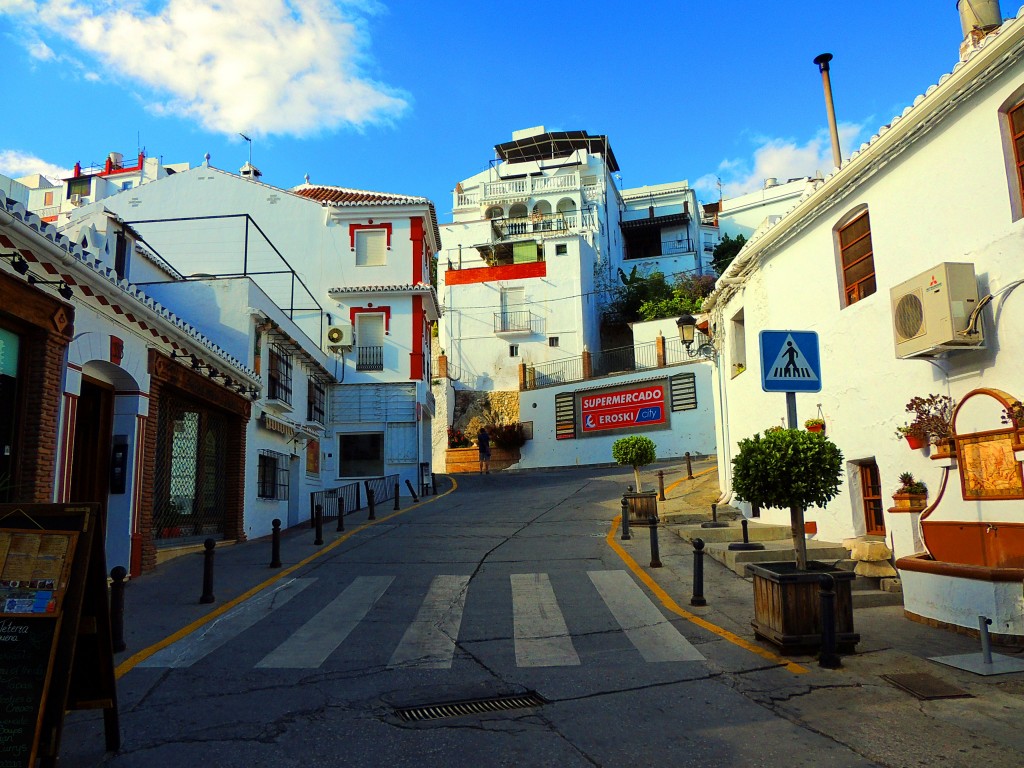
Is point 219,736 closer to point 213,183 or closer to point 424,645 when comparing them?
point 424,645

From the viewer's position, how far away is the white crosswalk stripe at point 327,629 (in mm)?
7035

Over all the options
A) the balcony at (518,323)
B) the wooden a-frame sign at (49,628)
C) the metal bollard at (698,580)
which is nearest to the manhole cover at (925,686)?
the metal bollard at (698,580)

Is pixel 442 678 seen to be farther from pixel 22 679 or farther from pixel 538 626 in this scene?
Result: pixel 22 679

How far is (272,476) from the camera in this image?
18703 mm

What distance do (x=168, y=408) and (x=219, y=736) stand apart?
31.3ft

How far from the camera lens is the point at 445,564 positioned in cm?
1223

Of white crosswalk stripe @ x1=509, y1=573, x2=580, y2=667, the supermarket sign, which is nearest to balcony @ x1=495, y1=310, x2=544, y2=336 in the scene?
the supermarket sign

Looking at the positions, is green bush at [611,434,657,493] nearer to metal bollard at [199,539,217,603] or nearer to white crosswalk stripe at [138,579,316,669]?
white crosswalk stripe at [138,579,316,669]

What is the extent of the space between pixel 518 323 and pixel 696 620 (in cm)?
3457

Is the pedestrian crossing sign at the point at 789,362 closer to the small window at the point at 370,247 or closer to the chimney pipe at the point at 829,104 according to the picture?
the chimney pipe at the point at 829,104

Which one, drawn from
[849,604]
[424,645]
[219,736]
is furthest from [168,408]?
[849,604]

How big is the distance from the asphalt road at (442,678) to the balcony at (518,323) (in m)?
30.3

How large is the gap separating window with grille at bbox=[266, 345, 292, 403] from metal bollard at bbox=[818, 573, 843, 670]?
568 inches

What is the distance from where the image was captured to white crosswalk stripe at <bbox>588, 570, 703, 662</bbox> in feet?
23.5
